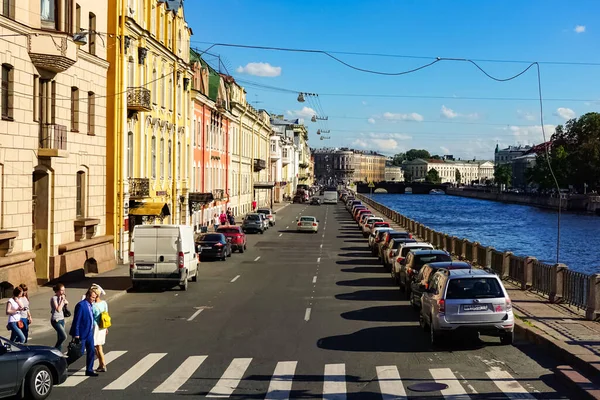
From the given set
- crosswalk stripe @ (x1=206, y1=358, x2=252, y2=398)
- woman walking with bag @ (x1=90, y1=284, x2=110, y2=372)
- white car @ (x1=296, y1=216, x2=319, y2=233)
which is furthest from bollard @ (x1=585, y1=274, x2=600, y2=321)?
white car @ (x1=296, y1=216, x2=319, y2=233)

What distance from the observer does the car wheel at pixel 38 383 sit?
1155 centimetres

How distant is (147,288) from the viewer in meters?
27.5

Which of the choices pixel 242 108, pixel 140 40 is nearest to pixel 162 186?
pixel 140 40

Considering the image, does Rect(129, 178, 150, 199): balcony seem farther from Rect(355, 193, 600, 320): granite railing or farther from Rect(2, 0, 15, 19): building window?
Rect(355, 193, 600, 320): granite railing

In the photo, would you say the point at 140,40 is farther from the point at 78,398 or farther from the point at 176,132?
the point at 78,398

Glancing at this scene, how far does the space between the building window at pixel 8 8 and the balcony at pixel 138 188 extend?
13400 millimetres

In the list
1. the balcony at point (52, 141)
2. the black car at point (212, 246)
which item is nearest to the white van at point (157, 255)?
the balcony at point (52, 141)

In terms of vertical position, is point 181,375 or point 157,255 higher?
point 157,255

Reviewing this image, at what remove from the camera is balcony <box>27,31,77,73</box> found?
956 inches

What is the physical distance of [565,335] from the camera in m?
16.1

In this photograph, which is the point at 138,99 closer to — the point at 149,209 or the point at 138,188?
the point at 138,188

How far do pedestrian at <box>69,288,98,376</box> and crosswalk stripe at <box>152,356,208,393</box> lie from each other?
4.72 ft

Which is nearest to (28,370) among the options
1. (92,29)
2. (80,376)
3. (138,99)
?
(80,376)

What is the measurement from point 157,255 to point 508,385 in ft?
52.4
